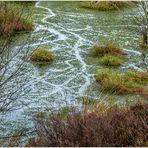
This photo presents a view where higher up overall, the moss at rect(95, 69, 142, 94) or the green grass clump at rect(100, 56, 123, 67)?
the moss at rect(95, 69, 142, 94)

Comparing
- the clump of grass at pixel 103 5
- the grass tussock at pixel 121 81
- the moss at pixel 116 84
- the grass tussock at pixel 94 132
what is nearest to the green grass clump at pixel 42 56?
the grass tussock at pixel 121 81

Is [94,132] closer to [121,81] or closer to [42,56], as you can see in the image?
[121,81]

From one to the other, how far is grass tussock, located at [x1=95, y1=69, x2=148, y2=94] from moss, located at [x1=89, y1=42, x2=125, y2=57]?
1.40 m

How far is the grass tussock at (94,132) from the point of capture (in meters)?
5.48

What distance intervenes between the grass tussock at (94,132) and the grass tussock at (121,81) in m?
3.28

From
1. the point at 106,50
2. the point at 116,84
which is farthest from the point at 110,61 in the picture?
the point at 116,84

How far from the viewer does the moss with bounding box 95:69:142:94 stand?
959 cm

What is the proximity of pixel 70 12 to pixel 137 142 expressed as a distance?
10906 mm

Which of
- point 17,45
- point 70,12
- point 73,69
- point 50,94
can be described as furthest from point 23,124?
point 70,12

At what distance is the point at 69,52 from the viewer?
39.9 ft

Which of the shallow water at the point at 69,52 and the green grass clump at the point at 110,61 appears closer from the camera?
the shallow water at the point at 69,52

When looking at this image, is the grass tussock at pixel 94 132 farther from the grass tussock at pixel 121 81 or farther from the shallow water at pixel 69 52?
the grass tussock at pixel 121 81

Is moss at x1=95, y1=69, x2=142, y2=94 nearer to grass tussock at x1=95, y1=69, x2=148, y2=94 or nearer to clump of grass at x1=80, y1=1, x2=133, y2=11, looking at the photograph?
grass tussock at x1=95, y1=69, x2=148, y2=94

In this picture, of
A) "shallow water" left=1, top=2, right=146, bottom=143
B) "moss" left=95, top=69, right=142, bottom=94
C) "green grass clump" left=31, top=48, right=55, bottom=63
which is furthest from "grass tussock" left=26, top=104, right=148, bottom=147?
"green grass clump" left=31, top=48, right=55, bottom=63
